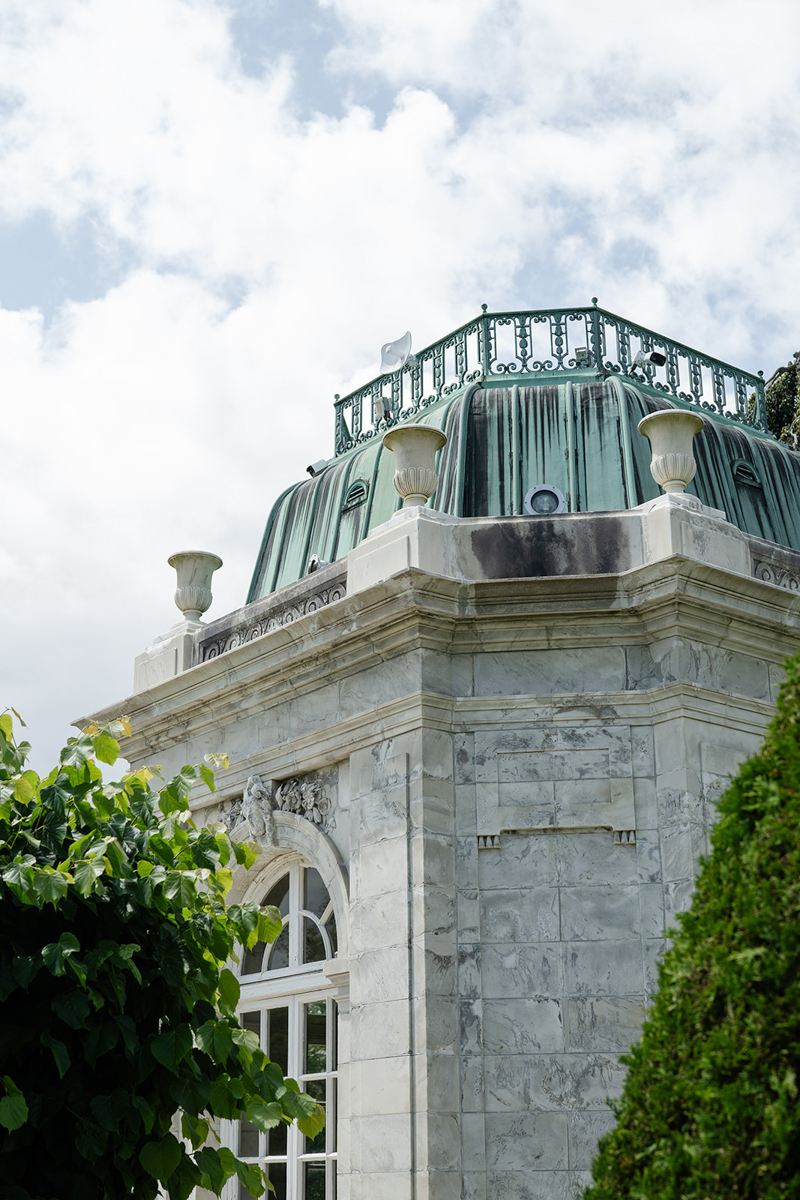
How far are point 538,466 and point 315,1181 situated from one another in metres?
6.10

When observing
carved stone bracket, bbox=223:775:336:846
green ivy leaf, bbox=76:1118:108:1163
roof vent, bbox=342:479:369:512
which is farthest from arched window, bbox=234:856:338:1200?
green ivy leaf, bbox=76:1118:108:1163

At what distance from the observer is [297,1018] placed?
33.3 ft

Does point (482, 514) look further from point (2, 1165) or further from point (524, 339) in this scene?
point (2, 1165)

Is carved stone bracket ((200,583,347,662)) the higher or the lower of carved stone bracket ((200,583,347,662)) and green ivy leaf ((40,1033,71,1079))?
the higher

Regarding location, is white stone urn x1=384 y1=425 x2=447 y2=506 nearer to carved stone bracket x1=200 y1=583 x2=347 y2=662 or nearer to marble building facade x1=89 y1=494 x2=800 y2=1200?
marble building facade x1=89 y1=494 x2=800 y2=1200

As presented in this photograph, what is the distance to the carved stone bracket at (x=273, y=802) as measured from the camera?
10.1 metres

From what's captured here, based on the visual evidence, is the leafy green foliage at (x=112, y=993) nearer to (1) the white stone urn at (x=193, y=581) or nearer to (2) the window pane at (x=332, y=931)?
(2) the window pane at (x=332, y=931)

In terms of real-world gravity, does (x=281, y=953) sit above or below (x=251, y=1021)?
above

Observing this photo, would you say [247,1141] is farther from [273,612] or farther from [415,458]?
[415,458]

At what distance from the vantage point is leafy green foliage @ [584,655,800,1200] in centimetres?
340

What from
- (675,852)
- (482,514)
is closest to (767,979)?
(675,852)

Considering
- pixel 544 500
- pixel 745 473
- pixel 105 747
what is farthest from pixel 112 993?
pixel 745 473

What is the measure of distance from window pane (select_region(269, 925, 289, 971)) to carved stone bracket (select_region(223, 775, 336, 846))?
32.8 inches

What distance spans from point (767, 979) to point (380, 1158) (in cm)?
566
